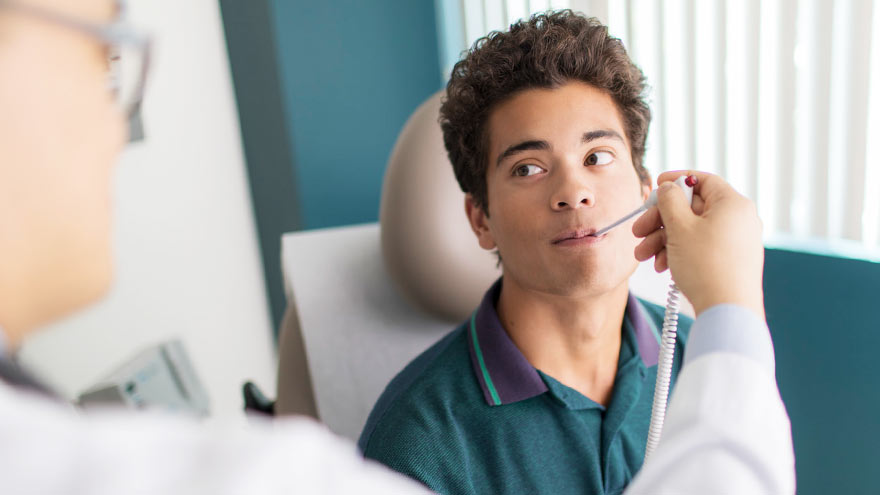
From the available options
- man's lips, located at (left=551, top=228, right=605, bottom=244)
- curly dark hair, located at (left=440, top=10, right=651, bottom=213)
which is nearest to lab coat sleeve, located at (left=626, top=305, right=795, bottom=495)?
man's lips, located at (left=551, top=228, right=605, bottom=244)

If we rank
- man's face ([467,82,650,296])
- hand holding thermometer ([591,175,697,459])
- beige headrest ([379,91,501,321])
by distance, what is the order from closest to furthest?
hand holding thermometer ([591,175,697,459]) → man's face ([467,82,650,296]) → beige headrest ([379,91,501,321])

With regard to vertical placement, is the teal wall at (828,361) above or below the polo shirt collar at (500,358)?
below

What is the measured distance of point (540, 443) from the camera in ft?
3.55

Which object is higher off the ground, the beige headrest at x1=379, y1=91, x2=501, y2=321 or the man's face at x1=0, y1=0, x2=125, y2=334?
the man's face at x1=0, y1=0, x2=125, y2=334

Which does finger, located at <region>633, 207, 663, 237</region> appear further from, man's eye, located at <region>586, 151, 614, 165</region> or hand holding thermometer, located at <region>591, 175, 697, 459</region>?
man's eye, located at <region>586, 151, 614, 165</region>

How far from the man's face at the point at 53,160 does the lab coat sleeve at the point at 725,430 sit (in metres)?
0.44

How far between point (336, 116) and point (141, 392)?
120 cm

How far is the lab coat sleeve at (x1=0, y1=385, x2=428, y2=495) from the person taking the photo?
1.05ft

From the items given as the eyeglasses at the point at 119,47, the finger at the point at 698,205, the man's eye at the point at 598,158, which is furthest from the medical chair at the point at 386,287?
the eyeglasses at the point at 119,47

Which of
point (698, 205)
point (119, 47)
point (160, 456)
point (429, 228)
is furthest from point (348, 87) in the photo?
point (160, 456)

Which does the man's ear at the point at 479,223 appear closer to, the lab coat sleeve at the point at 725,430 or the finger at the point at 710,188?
the finger at the point at 710,188

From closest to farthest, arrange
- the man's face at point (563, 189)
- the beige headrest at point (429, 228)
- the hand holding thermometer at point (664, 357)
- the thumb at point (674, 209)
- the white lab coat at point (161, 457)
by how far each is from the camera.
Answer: the white lab coat at point (161, 457) < the thumb at point (674, 209) < the hand holding thermometer at point (664, 357) < the man's face at point (563, 189) < the beige headrest at point (429, 228)

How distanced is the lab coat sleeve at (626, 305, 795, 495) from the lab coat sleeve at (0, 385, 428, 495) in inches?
10.5

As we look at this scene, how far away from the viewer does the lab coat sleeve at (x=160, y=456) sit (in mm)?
319
